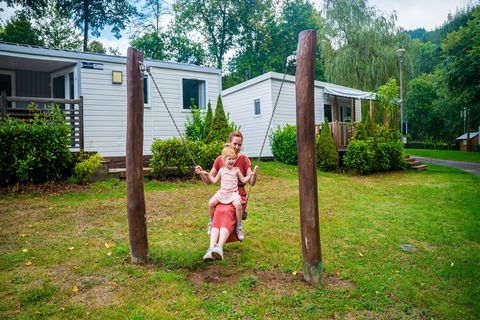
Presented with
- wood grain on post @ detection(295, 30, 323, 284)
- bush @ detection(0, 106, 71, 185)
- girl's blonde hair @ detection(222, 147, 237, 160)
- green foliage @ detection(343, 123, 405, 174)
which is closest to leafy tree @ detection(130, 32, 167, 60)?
green foliage @ detection(343, 123, 405, 174)

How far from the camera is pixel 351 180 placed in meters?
12.2

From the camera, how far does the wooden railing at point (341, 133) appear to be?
15.3 meters

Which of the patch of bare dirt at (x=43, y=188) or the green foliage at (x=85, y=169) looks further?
the green foliage at (x=85, y=169)

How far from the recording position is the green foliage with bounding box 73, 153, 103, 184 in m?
9.08

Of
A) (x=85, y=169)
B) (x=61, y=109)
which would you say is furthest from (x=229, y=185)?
(x=61, y=109)

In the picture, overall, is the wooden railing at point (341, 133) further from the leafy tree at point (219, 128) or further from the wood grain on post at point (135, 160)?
the wood grain on post at point (135, 160)

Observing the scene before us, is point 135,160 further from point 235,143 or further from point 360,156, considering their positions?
point 360,156

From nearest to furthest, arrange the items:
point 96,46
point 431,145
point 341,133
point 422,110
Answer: point 341,133 → point 96,46 → point 431,145 → point 422,110

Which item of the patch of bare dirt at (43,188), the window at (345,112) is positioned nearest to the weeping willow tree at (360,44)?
the window at (345,112)

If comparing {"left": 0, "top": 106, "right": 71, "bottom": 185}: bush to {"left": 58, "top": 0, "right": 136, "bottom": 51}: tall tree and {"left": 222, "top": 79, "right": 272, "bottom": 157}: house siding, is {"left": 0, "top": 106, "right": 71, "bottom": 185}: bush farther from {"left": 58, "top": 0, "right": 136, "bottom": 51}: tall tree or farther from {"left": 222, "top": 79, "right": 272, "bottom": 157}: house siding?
{"left": 58, "top": 0, "right": 136, "bottom": 51}: tall tree

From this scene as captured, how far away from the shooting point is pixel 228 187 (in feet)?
14.3

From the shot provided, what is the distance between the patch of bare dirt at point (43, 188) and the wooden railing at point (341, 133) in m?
10.2

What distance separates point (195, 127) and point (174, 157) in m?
3.34

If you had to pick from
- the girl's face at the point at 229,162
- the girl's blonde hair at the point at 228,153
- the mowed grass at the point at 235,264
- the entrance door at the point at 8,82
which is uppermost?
the entrance door at the point at 8,82
